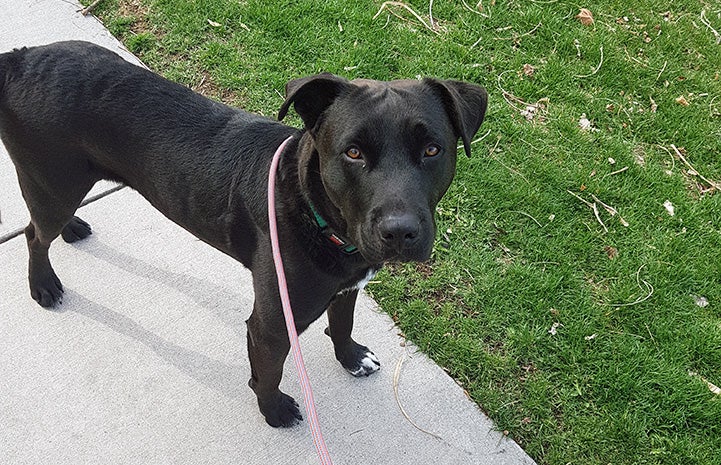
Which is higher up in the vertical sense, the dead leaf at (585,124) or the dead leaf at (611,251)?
the dead leaf at (585,124)

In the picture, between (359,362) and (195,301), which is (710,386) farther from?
(195,301)

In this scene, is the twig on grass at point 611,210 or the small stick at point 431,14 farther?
the small stick at point 431,14

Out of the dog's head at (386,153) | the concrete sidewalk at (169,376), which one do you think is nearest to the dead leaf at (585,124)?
the concrete sidewalk at (169,376)

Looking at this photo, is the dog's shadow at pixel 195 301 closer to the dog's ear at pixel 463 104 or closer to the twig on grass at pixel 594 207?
the dog's ear at pixel 463 104

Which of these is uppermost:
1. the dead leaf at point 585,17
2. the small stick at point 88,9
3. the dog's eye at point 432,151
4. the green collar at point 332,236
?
the dog's eye at point 432,151

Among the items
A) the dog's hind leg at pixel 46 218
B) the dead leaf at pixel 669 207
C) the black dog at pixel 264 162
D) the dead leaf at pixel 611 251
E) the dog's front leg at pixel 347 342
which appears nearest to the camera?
the black dog at pixel 264 162

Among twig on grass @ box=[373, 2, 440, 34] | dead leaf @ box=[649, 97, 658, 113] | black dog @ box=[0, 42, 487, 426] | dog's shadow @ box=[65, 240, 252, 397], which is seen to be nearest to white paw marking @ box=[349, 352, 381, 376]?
black dog @ box=[0, 42, 487, 426]

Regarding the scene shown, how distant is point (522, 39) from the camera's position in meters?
5.37

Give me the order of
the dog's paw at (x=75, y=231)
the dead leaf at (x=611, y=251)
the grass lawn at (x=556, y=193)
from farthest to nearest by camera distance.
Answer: the dead leaf at (x=611, y=251) → the dog's paw at (x=75, y=231) → the grass lawn at (x=556, y=193)

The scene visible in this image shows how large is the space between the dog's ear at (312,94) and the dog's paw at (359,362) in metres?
1.35

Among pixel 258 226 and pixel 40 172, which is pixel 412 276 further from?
pixel 40 172

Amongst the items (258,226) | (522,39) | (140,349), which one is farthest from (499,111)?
(140,349)

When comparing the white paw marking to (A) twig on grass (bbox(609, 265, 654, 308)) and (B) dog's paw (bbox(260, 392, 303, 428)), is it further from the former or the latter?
(A) twig on grass (bbox(609, 265, 654, 308))

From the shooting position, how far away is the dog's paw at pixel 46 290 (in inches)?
138
